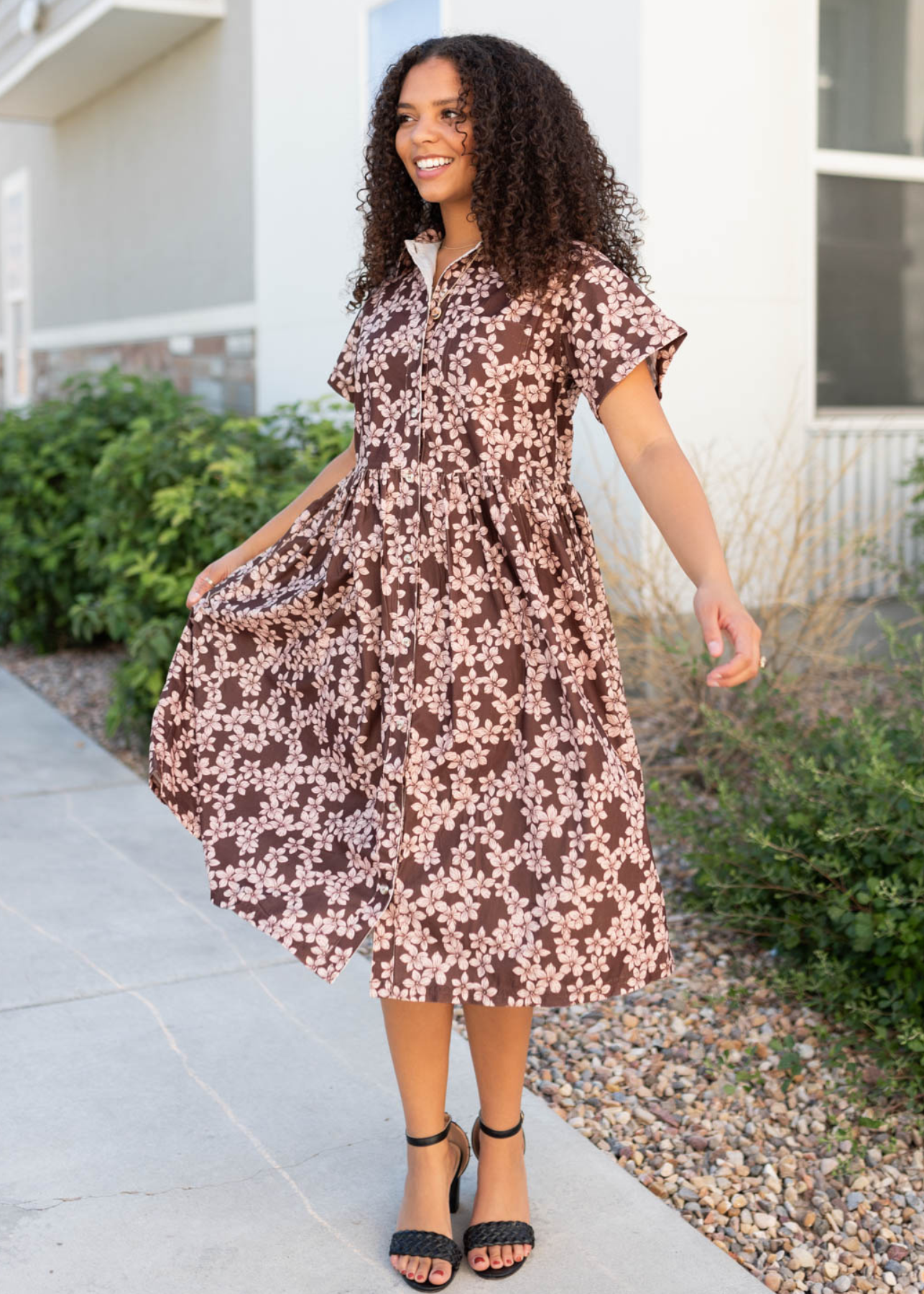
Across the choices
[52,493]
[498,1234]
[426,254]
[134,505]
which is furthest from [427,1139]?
[52,493]

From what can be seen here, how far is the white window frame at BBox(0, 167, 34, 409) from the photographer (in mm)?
11922

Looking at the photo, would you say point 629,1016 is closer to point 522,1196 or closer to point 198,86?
point 522,1196

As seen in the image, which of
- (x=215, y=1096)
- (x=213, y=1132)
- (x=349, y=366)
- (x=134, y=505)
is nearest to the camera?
(x=349, y=366)

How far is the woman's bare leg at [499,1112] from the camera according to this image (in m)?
2.19

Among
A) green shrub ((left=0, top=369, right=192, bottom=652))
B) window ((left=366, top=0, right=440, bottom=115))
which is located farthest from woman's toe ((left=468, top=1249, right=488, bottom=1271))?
window ((left=366, top=0, right=440, bottom=115))

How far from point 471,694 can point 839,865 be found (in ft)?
3.73

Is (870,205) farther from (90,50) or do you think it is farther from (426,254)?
(90,50)

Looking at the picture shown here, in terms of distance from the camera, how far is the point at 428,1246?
217 centimetres

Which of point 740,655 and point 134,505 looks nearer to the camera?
point 740,655

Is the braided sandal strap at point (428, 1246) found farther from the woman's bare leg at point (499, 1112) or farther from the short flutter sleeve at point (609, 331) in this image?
the short flutter sleeve at point (609, 331)

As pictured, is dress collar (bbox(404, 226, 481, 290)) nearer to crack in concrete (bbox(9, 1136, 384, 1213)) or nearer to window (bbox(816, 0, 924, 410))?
crack in concrete (bbox(9, 1136, 384, 1213))

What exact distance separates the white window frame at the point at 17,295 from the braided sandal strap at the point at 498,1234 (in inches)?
418

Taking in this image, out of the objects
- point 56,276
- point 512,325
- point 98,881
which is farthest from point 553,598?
point 56,276

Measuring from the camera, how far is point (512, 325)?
6.84 feet
